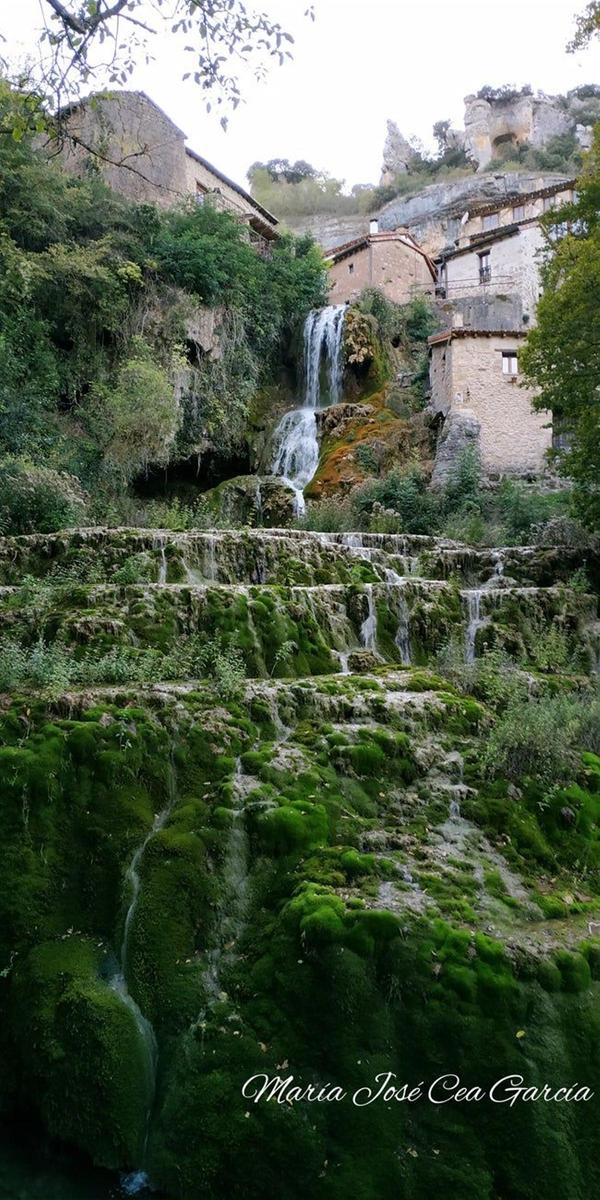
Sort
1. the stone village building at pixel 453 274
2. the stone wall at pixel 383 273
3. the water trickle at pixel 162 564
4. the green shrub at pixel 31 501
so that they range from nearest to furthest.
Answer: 1. the water trickle at pixel 162 564
2. the green shrub at pixel 31 501
3. the stone village building at pixel 453 274
4. the stone wall at pixel 383 273

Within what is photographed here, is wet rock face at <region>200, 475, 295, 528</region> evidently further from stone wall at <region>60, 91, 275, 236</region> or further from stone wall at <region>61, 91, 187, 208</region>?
stone wall at <region>61, 91, 187, 208</region>

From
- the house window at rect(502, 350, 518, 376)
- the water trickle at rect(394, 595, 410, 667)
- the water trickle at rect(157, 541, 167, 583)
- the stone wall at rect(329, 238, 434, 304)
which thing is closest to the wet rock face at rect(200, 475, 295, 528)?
the house window at rect(502, 350, 518, 376)

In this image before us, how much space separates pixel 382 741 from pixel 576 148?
2148 inches

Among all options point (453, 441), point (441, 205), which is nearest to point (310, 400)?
point (453, 441)

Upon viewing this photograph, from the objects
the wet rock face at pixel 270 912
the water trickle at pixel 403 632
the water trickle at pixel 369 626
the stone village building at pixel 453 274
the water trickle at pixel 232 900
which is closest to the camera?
the wet rock face at pixel 270 912

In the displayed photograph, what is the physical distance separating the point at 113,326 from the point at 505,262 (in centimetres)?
1803

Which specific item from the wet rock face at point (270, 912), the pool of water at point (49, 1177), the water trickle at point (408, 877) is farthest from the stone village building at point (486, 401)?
the pool of water at point (49, 1177)

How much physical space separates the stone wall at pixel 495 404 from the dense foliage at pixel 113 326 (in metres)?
5.69

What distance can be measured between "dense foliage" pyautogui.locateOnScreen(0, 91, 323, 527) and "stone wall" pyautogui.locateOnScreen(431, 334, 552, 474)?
5.69 m

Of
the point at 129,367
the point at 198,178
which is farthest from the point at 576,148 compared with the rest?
the point at 129,367

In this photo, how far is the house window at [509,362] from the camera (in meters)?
22.6

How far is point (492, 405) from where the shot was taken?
22.2 meters

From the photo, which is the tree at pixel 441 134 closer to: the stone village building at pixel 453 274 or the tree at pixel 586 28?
the stone village building at pixel 453 274

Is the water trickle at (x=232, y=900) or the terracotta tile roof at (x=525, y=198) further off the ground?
the terracotta tile roof at (x=525, y=198)
